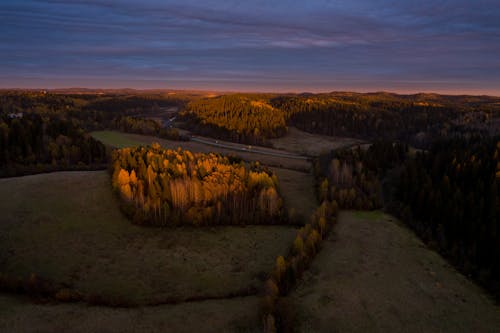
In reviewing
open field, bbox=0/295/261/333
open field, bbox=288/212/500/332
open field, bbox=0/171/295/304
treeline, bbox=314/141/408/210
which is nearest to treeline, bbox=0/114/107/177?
open field, bbox=0/171/295/304

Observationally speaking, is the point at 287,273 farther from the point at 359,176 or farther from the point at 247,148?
the point at 247,148

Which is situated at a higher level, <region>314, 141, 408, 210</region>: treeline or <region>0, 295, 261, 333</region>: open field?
<region>314, 141, 408, 210</region>: treeline

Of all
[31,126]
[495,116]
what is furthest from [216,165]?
[495,116]

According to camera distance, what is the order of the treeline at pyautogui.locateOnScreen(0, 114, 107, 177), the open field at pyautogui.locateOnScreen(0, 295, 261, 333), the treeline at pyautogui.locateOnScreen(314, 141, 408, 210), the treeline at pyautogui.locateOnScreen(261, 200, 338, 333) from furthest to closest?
the treeline at pyautogui.locateOnScreen(0, 114, 107, 177), the treeline at pyautogui.locateOnScreen(314, 141, 408, 210), the treeline at pyautogui.locateOnScreen(261, 200, 338, 333), the open field at pyautogui.locateOnScreen(0, 295, 261, 333)

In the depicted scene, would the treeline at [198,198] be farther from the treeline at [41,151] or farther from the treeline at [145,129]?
the treeline at [145,129]

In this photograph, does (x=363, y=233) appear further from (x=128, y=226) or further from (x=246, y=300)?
(x=128, y=226)

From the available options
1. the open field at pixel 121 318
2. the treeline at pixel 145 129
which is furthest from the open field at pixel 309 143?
the open field at pixel 121 318

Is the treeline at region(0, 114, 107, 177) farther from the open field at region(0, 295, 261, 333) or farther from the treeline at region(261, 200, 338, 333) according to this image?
the treeline at region(261, 200, 338, 333)

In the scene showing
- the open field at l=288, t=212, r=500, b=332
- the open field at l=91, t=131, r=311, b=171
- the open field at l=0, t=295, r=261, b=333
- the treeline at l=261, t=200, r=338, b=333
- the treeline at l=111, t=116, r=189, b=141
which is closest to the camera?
the open field at l=0, t=295, r=261, b=333
